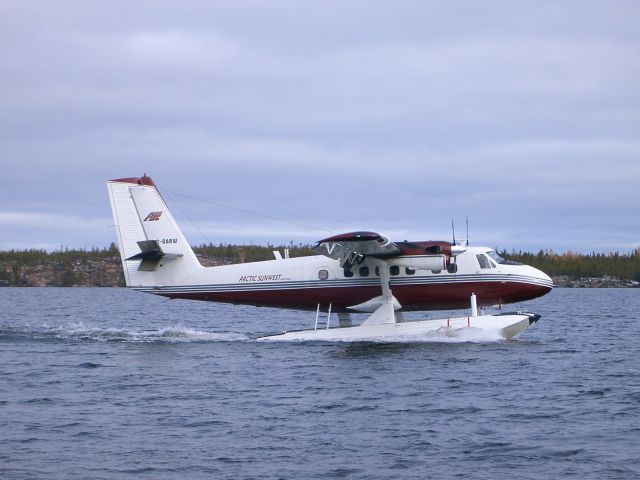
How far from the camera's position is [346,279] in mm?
28172

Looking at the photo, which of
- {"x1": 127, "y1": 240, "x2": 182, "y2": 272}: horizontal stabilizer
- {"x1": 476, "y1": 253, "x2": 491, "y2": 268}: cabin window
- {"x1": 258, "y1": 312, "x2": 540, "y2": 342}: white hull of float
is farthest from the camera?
{"x1": 127, "y1": 240, "x2": 182, "y2": 272}: horizontal stabilizer

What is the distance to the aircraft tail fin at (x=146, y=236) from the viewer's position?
28.8 m

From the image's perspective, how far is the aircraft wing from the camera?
24.6m

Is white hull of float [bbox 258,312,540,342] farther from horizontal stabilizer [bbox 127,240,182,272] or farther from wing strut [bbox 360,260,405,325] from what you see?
horizontal stabilizer [bbox 127,240,182,272]

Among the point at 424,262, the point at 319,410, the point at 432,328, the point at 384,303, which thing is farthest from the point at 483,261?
the point at 319,410

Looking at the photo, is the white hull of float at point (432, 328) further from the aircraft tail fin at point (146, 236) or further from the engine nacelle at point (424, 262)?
the aircraft tail fin at point (146, 236)

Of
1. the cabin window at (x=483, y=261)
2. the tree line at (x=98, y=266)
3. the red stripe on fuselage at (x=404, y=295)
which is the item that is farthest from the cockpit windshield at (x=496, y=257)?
the tree line at (x=98, y=266)

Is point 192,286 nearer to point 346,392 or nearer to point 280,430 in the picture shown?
point 346,392

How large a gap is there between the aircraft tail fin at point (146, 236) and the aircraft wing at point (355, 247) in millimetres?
4926

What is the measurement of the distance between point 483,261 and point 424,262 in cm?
→ 237

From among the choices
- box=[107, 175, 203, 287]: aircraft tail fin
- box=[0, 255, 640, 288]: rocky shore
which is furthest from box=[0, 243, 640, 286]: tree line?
box=[107, 175, 203, 287]: aircraft tail fin

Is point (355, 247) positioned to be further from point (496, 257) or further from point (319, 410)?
point (319, 410)

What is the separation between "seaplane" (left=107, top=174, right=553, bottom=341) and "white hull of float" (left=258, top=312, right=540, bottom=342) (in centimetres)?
3

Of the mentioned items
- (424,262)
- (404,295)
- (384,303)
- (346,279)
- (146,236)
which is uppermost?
(146,236)
